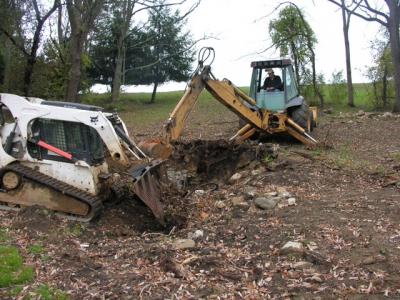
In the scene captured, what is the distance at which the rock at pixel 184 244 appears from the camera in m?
6.58

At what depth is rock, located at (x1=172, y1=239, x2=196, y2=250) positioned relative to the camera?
6576 millimetres

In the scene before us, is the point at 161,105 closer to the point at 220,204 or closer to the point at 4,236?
the point at 220,204

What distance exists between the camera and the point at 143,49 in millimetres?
35094

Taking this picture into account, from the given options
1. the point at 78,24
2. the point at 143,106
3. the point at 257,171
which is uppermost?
the point at 78,24

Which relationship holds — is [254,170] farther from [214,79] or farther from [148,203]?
[148,203]

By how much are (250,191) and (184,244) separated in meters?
2.68

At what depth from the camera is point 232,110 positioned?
41.5ft

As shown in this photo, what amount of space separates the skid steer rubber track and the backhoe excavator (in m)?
1.98

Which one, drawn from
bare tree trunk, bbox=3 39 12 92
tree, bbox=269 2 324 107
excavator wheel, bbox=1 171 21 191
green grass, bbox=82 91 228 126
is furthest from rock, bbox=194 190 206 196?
tree, bbox=269 2 324 107

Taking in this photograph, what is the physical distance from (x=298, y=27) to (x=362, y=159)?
17.3 meters

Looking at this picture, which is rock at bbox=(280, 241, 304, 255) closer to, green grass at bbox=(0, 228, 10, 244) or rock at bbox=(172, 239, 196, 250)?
rock at bbox=(172, 239, 196, 250)

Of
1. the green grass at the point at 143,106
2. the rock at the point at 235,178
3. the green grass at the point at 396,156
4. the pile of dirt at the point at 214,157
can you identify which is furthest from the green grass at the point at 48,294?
the green grass at the point at 143,106

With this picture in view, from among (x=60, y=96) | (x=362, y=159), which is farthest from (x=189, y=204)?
(x=60, y=96)

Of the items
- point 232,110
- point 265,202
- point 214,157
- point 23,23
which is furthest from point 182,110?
point 23,23
